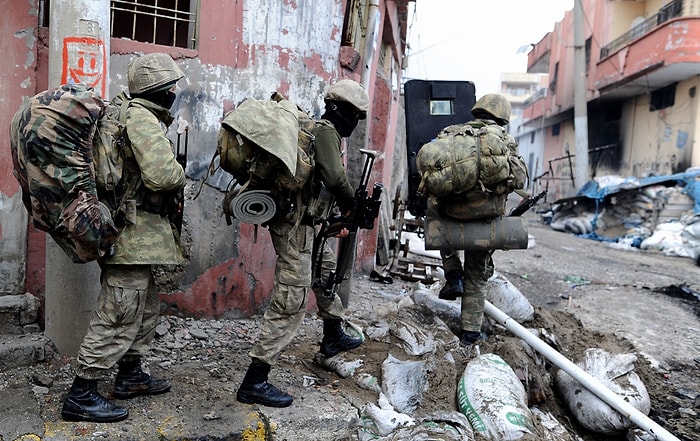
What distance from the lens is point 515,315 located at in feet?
14.7

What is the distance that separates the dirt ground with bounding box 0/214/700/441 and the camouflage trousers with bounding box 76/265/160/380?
0.29 m

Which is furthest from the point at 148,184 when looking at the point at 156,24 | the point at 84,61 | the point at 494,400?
the point at 156,24

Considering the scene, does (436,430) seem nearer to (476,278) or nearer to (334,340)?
(334,340)

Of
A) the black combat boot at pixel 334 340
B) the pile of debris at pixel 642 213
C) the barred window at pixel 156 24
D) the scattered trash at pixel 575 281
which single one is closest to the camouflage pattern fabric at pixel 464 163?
the black combat boot at pixel 334 340

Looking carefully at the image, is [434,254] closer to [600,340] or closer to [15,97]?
[600,340]

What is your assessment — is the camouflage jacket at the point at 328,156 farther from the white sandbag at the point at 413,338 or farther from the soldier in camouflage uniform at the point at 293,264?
the white sandbag at the point at 413,338

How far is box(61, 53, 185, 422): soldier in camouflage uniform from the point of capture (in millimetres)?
2451

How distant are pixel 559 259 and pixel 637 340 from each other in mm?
4432

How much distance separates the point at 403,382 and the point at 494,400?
1.67ft

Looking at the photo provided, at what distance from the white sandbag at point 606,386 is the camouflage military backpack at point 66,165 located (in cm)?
281

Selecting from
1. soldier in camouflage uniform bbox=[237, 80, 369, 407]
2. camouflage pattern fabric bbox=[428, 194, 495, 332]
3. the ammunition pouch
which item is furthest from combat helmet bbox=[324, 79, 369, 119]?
camouflage pattern fabric bbox=[428, 194, 495, 332]

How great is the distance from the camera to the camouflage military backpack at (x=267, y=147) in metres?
2.55

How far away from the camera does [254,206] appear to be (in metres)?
2.74

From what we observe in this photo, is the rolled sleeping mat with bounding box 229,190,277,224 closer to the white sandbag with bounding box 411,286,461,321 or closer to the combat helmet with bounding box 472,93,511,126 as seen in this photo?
the combat helmet with bounding box 472,93,511,126
